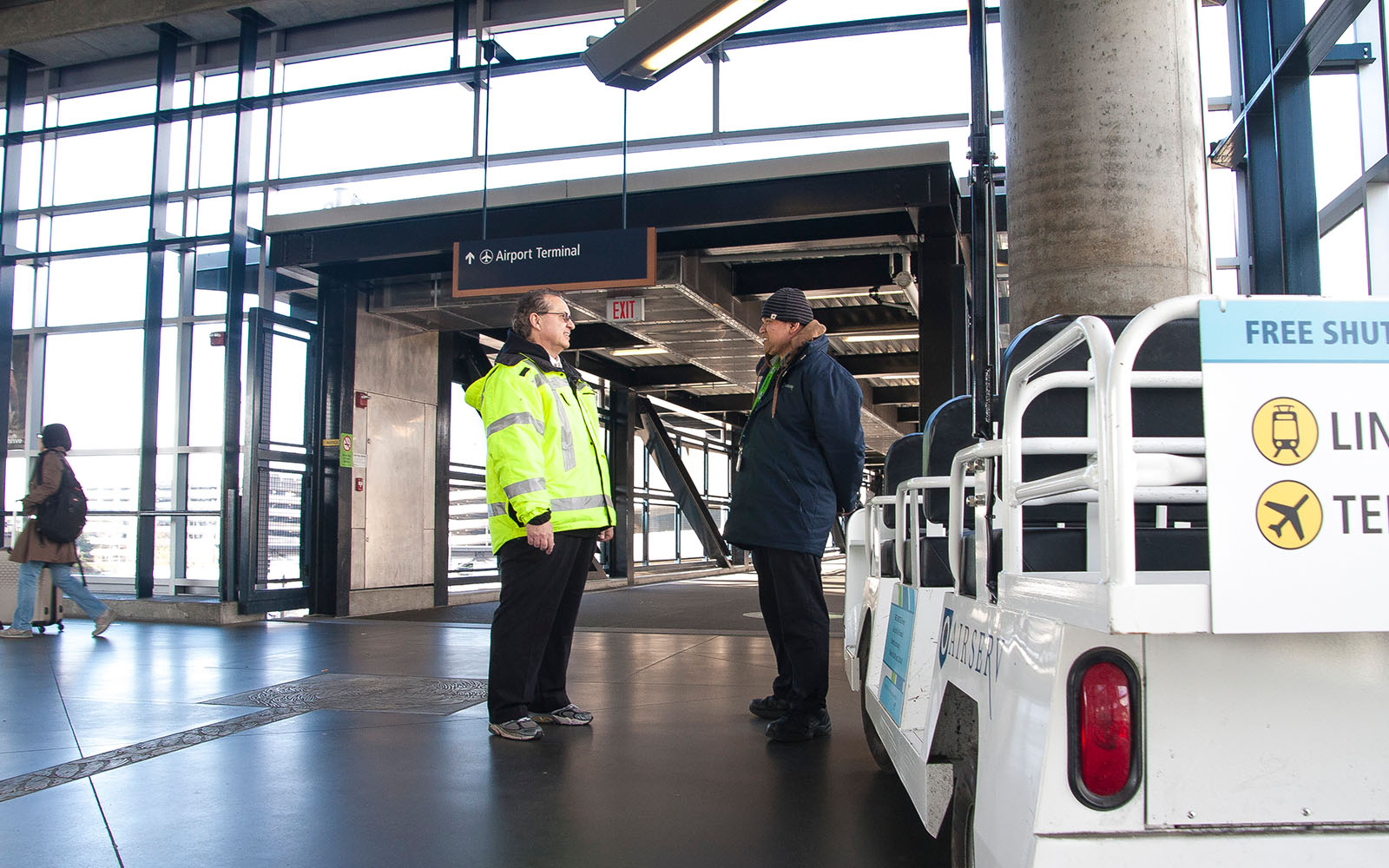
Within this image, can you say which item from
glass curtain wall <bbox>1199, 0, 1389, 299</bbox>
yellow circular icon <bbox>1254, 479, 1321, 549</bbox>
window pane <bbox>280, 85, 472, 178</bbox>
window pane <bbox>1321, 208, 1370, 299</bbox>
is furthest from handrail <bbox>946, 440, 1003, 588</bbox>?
window pane <bbox>280, 85, 472, 178</bbox>

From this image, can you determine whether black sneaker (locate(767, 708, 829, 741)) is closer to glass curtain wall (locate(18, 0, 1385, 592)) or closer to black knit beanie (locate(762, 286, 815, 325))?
black knit beanie (locate(762, 286, 815, 325))

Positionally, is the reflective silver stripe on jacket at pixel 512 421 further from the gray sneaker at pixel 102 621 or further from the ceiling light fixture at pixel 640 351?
the ceiling light fixture at pixel 640 351

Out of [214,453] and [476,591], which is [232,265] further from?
[476,591]

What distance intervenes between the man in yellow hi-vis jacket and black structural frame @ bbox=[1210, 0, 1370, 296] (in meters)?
5.49

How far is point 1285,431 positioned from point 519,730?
3400mm

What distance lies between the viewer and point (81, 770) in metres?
3.67

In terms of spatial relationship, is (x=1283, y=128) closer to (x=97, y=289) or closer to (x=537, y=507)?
(x=537, y=507)

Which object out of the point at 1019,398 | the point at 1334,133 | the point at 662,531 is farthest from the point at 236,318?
the point at 662,531

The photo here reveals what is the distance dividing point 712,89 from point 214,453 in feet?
21.3

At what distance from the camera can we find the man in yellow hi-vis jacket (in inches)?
168

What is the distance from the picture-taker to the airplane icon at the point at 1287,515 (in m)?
1.45

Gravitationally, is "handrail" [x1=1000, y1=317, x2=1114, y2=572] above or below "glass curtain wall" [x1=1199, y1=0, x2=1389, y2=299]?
below

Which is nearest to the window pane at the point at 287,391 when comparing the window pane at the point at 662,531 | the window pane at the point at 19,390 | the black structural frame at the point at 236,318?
the black structural frame at the point at 236,318

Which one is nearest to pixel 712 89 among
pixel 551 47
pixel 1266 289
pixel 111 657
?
pixel 551 47
